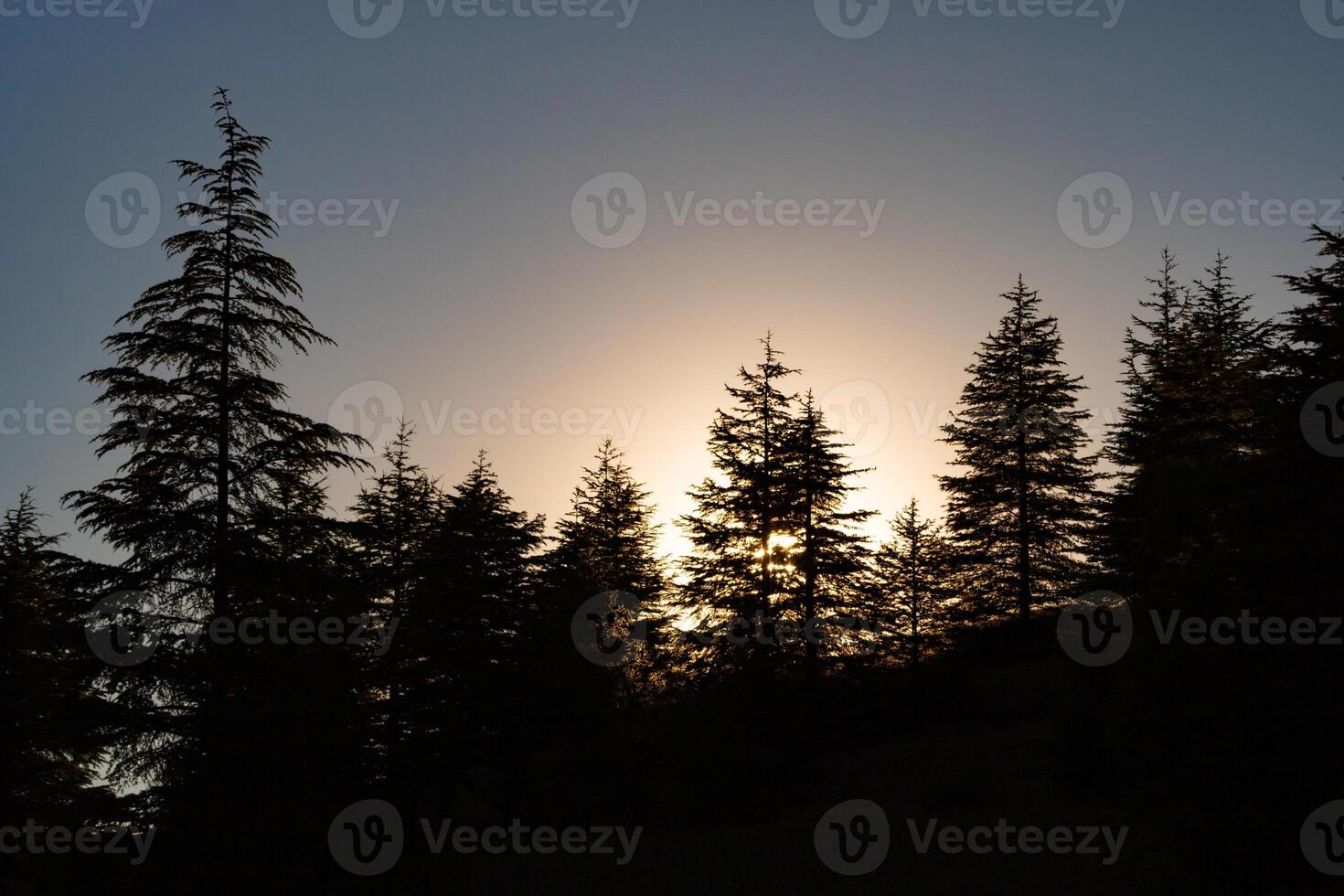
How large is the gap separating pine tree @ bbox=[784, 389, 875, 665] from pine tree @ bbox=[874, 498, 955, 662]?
1.30m

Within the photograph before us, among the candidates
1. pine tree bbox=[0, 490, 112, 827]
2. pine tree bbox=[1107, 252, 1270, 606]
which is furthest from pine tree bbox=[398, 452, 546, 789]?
pine tree bbox=[1107, 252, 1270, 606]

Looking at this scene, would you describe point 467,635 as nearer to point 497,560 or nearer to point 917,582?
point 497,560

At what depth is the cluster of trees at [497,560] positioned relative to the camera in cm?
1630

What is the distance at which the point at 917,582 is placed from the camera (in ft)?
161

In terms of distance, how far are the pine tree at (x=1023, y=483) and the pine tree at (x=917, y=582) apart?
2.08 metres

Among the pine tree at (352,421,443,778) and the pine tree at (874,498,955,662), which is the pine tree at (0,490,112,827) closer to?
the pine tree at (352,421,443,778)

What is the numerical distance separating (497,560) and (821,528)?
1175 centimetres

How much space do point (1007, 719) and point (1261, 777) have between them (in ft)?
47.8

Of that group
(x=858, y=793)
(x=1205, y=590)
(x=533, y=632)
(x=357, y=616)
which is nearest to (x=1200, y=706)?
(x=1205, y=590)

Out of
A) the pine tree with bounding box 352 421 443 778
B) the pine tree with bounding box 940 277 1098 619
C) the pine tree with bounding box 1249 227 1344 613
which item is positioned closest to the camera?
the pine tree with bounding box 1249 227 1344 613

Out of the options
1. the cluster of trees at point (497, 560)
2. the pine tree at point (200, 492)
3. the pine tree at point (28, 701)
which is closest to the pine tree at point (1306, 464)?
the cluster of trees at point (497, 560)

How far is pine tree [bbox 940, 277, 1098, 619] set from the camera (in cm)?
3728

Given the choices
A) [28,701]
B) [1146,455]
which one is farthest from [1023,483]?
[28,701]

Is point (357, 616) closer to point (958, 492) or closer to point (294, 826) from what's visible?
point (294, 826)
